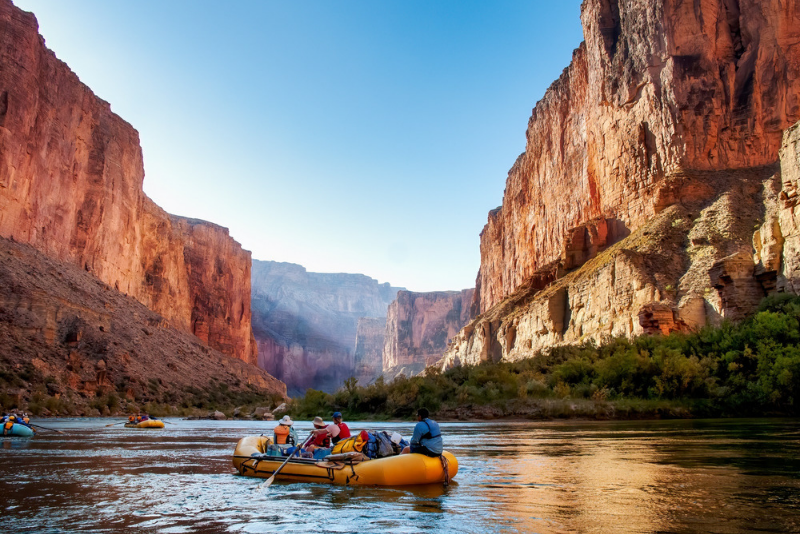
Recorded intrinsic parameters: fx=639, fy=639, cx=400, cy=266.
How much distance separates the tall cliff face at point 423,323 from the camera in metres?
174

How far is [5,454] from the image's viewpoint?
16562mm

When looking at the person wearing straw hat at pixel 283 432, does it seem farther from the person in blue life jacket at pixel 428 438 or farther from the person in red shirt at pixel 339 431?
the person in blue life jacket at pixel 428 438

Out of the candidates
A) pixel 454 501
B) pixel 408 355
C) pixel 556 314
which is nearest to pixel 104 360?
pixel 556 314

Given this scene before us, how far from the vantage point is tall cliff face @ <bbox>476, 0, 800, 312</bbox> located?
1989 inches

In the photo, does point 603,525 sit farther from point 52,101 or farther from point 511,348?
point 52,101

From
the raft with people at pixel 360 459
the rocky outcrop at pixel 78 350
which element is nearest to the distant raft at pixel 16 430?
the rocky outcrop at pixel 78 350

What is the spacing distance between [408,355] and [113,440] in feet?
503

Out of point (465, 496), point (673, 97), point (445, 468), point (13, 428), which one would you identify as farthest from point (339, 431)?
point (673, 97)

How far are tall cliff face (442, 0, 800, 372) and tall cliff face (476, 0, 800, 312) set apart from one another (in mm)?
103

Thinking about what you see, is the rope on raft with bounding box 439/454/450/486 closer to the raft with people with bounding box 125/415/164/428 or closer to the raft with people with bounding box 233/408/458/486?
the raft with people with bounding box 233/408/458/486

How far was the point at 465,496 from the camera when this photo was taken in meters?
9.97

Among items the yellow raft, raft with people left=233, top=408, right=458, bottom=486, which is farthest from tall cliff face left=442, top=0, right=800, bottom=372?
raft with people left=233, top=408, right=458, bottom=486

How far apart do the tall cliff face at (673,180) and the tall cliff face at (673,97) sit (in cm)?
10

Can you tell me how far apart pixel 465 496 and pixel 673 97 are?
5070 cm
